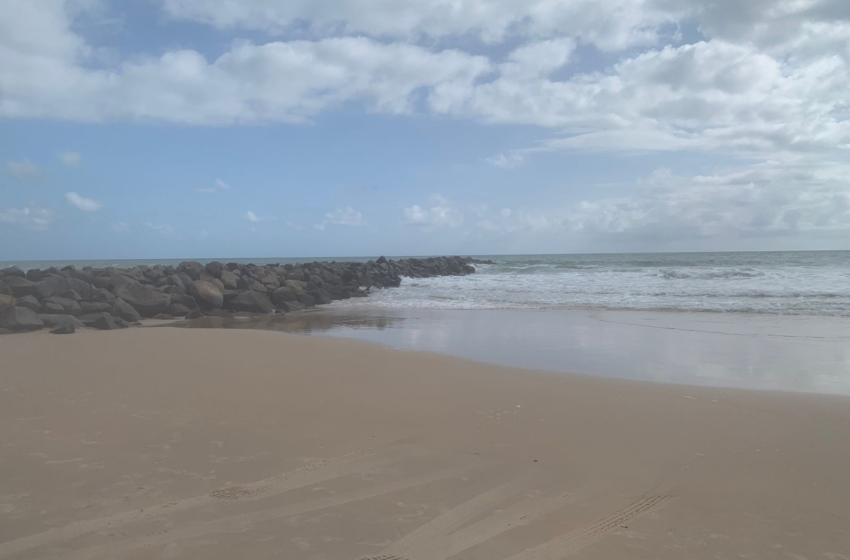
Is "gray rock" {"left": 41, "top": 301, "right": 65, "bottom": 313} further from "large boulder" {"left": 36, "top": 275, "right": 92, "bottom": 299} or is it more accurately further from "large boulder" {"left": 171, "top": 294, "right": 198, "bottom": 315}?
"large boulder" {"left": 171, "top": 294, "right": 198, "bottom": 315}

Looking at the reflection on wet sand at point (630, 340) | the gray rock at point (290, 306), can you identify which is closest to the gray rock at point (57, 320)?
the reflection on wet sand at point (630, 340)

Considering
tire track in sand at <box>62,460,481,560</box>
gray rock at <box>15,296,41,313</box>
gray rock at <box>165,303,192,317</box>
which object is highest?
gray rock at <box>15,296,41,313</box>

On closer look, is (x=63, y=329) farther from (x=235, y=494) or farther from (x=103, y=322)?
(x=235, y=494)

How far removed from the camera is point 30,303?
11320 mm

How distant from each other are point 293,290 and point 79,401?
13.6 m

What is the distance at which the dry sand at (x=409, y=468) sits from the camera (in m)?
2.77

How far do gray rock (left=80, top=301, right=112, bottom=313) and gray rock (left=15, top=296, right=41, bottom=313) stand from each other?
804 millimetres

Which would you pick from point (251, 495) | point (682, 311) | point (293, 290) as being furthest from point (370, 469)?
point (293, 290)

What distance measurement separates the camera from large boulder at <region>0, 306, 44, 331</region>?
32.0 feet

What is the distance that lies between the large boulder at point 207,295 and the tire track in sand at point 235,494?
12.5 metres

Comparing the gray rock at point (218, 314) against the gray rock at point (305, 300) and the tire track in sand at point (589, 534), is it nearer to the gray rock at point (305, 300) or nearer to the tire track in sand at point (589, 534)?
the gray rock at point (305, 300)

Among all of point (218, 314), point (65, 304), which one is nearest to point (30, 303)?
point (65, 304)

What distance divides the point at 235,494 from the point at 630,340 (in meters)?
7.85

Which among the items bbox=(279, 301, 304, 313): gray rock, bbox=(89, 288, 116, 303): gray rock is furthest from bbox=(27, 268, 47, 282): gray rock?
bbox=(279, 301, 304, 313): gray rock
